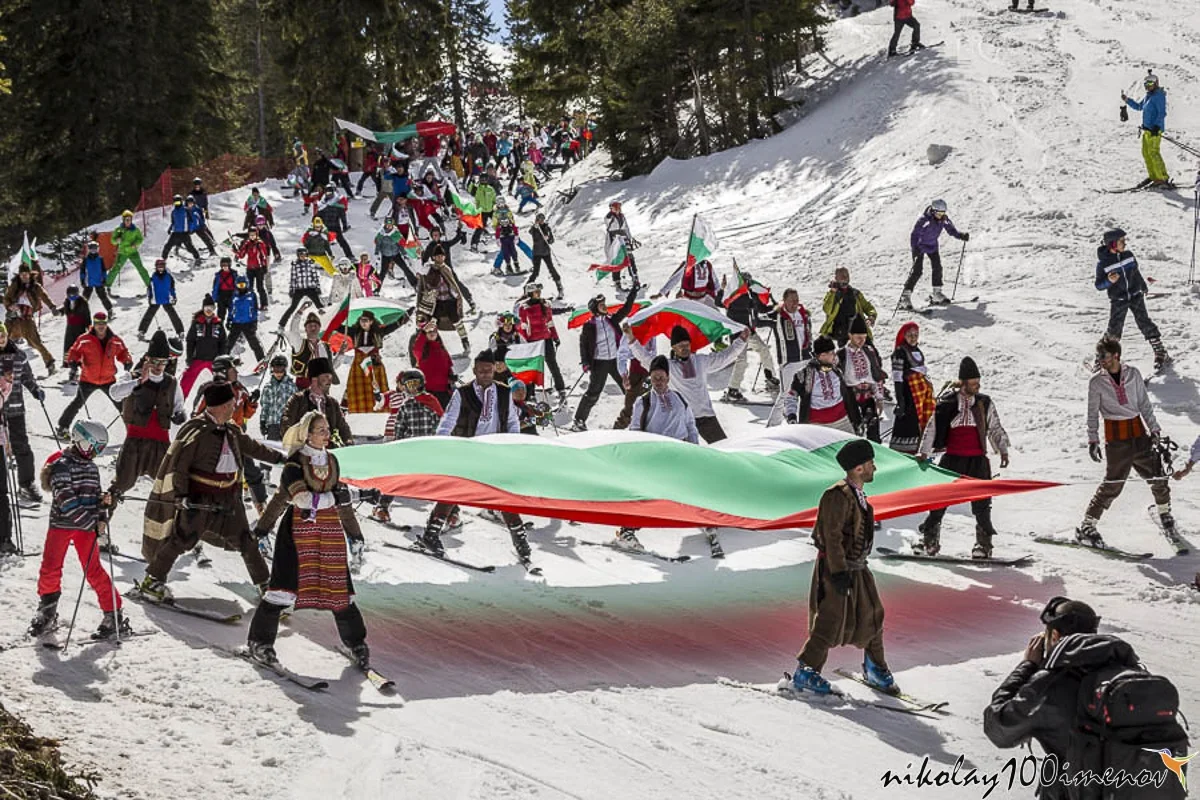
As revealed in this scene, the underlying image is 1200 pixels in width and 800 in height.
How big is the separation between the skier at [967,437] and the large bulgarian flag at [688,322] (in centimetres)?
578

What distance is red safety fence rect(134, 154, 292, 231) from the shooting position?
32906mm

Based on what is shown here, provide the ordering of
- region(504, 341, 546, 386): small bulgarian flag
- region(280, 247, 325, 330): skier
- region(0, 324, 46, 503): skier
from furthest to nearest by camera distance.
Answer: region(280, 247, 325, 330): skier
region(504, 341, 546, 386): small bulgarian flag
region(0, 324, 46, 503): skier

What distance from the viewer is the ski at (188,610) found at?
31.0 feet

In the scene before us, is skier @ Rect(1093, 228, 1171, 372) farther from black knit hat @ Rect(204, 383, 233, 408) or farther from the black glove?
black knit hat @ Rect(204, 383, 233, 408)

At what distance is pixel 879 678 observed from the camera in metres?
8.60

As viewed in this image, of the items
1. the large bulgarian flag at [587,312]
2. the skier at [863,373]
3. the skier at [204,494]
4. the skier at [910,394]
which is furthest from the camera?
the large bulgarian flag at [587,312]

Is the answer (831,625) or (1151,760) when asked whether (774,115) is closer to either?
(831,625)

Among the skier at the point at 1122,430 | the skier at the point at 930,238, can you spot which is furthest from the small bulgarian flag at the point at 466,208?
the skier at the point at 1122,430

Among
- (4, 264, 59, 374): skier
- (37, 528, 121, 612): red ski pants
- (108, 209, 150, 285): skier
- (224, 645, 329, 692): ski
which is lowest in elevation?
(224, 645, 329, 692): ski

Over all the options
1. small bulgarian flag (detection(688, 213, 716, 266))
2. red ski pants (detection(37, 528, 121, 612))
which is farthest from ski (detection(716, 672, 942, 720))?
small bulgarian flag (detection(688, 213, 716, 266))

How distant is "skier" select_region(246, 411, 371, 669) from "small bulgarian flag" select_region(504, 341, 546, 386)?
839 cm

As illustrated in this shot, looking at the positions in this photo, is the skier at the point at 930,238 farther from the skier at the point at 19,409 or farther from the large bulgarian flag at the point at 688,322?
the skier at the point at 19,409

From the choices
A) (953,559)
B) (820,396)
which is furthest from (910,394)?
(953,559)

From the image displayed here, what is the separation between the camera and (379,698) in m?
8.26
